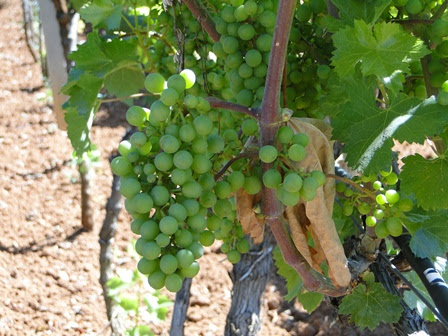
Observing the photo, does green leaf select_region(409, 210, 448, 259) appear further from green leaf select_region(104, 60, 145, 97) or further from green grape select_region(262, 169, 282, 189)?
green leaf select_region(104, 60, 145, 97)

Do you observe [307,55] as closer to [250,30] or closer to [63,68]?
[250,30]

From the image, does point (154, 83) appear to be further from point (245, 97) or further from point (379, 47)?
point (379, 47)

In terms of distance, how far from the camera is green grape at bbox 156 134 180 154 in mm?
710

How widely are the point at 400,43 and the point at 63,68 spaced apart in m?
1.57

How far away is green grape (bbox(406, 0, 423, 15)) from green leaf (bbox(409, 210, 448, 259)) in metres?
0.38

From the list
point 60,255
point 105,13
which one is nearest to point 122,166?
point 105,13

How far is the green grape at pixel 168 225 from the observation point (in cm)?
69

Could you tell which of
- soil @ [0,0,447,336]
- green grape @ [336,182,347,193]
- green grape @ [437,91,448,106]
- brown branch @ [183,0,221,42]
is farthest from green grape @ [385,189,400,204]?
soil @ [0,0,447,336]

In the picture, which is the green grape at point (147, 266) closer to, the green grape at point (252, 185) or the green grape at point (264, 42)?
the green grape at point (252, 185)

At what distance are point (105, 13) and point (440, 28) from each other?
0.93 metres

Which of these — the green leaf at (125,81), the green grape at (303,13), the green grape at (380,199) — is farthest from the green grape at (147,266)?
the green leaf at (125,81)

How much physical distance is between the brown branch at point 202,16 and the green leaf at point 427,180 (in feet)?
1.35

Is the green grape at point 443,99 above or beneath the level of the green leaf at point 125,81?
above

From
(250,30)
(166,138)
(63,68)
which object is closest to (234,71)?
(250,30)
